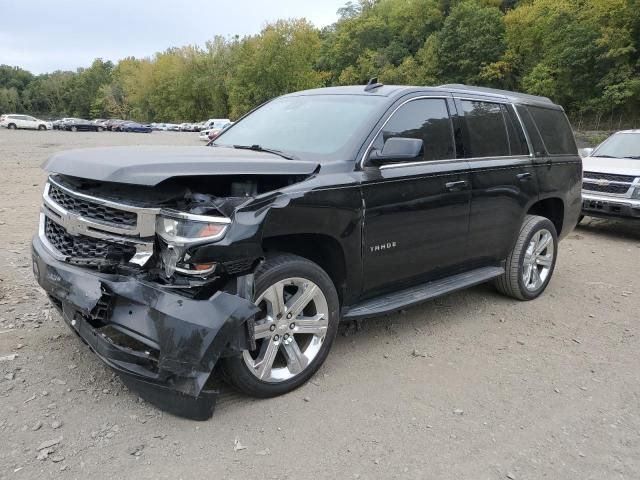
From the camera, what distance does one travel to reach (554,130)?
5.51 m

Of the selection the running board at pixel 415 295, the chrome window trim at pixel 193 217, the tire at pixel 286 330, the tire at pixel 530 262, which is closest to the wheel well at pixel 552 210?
the tire at pixel 530 262

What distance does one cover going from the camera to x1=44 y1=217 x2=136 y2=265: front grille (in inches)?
113

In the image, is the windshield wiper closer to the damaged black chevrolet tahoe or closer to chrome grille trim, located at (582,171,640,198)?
the damaged black chevrolet tahoe

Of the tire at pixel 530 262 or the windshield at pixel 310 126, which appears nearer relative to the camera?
the windshield at pixel 310 126

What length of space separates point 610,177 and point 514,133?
4.58m

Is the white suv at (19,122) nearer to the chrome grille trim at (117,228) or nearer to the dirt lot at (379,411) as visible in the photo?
the dirt lot at (379,411)

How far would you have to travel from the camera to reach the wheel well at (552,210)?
18.1 ft

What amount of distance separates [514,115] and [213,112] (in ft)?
281

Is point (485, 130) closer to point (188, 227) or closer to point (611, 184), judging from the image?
point (188, 227)

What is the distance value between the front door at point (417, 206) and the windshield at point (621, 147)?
6482mm

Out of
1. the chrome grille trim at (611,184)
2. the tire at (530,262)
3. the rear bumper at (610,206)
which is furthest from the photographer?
the chrome grille trim at (611,184)

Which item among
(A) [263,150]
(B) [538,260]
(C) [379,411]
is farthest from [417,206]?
(B) [538,260]

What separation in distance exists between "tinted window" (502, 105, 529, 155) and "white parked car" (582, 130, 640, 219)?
424 cm

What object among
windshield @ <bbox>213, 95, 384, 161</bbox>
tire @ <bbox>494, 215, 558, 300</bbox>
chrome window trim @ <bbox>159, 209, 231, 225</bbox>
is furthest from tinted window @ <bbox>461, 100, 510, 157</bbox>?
chrome window trim @ <bbox>159, 209, 231, 225</bbox>
